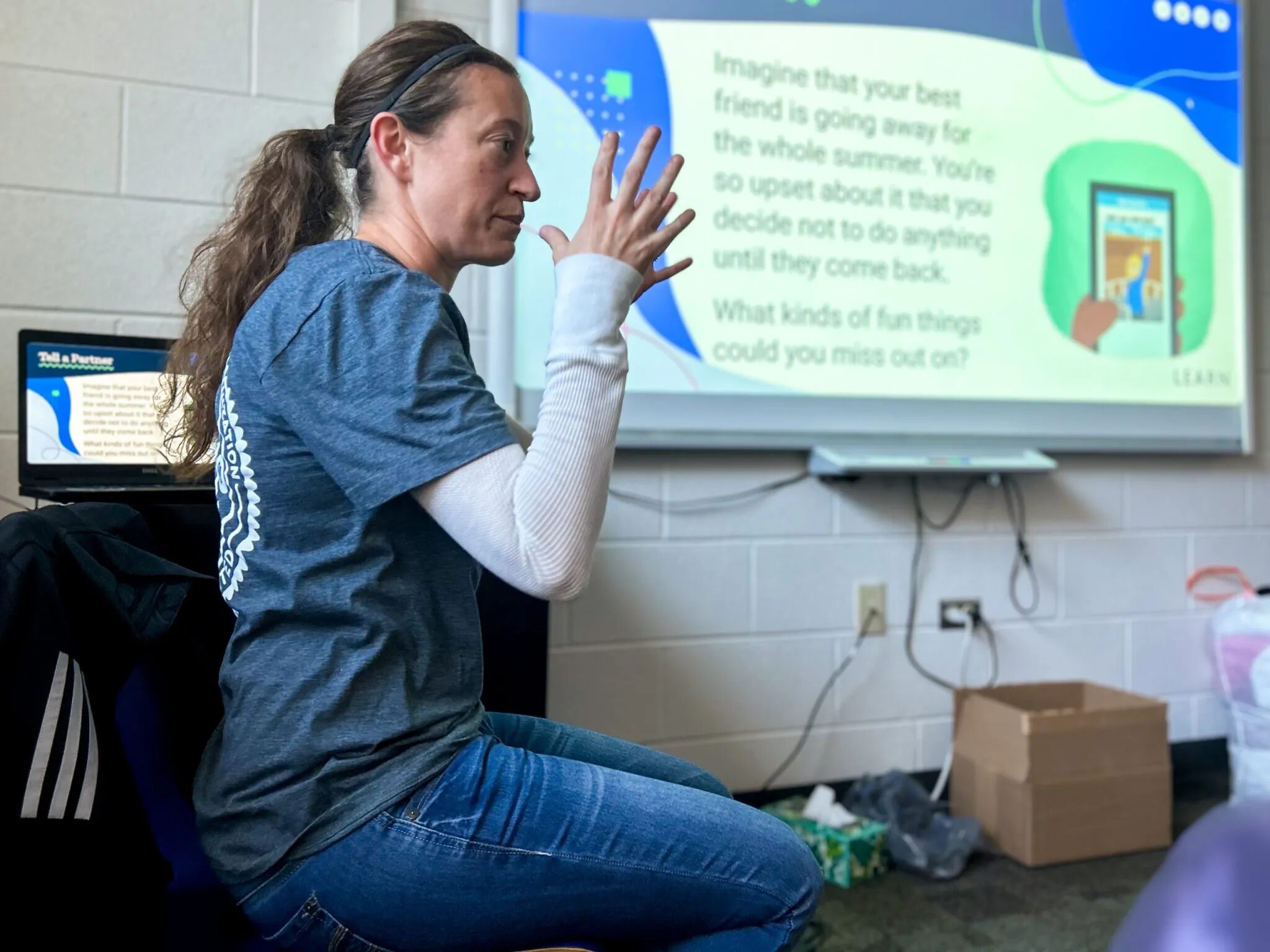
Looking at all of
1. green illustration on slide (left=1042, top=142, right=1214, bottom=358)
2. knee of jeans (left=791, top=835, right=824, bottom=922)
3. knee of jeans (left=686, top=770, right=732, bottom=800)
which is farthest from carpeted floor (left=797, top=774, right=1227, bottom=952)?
green illustration on slide (left=1042, top=142, right=1214, bottom=358)

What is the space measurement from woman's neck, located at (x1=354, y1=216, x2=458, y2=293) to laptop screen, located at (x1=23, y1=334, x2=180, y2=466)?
580 millimetres

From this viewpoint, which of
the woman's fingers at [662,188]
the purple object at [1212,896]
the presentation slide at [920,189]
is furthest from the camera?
the presentation slide at [920,189]

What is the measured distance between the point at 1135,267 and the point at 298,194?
2110 mm

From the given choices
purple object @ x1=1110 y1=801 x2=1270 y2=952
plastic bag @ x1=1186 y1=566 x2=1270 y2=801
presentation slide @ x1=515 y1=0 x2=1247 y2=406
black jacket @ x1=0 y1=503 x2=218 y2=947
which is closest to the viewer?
purple object @ x1=1110 y1=801 x2=1270 y2=952

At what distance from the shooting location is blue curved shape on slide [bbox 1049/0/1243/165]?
2.37 m

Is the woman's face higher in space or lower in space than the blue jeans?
higher

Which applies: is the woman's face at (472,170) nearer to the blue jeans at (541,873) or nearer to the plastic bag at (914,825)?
the blue jeans at (541,873)

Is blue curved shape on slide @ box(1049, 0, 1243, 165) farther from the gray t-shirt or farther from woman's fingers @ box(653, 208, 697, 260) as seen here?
the gray t-shirt

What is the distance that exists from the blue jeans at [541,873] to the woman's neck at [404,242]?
456 millimetres

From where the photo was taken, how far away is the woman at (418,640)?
0.76m

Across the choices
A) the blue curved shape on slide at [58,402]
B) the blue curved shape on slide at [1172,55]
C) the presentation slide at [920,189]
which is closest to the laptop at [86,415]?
the blue curved shape on slide at [58,402]

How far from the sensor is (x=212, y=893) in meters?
0.87

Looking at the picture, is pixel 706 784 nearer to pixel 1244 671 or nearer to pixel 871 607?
pixel 871 607

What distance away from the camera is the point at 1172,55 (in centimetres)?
245
